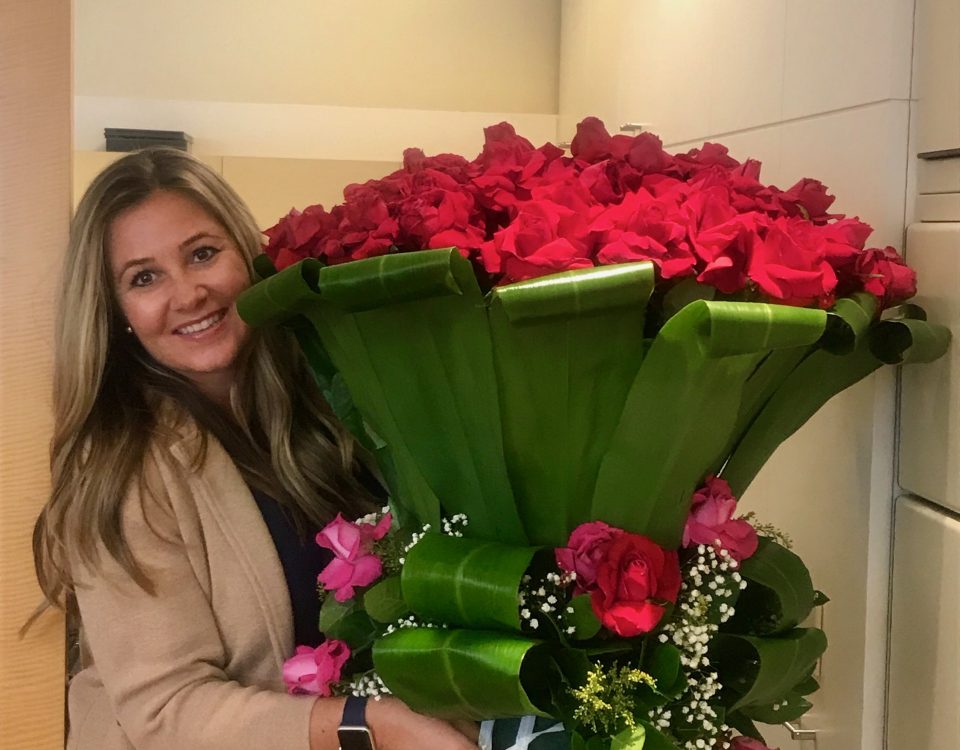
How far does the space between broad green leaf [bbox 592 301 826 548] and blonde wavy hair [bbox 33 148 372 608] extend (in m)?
0.51

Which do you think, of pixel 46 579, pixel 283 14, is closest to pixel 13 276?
pixel 46 579

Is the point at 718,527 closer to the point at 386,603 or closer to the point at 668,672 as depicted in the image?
the point at 668,672

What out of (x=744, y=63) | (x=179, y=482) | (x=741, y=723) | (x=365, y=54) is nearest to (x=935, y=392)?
(x=741, y=723)

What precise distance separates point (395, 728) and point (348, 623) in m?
0.11

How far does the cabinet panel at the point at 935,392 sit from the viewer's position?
0.82 metres

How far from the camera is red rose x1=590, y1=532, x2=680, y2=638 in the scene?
27.1 inches

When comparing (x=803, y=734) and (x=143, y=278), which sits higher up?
(x=143, y=278)

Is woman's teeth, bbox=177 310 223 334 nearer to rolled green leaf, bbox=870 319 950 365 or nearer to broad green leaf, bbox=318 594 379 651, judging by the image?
broad green leaf, bbox=318 594 379 651

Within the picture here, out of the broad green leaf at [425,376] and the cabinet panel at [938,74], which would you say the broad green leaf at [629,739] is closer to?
the broad green leaf at [425,376]

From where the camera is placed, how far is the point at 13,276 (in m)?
1.02

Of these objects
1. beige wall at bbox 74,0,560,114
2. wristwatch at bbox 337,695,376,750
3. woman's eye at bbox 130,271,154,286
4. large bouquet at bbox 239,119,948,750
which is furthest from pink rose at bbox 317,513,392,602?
beige wall at bbox 74,0,560,114

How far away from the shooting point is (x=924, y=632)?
2.88 ft

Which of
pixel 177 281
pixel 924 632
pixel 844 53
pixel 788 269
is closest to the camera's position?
pixel 788 269

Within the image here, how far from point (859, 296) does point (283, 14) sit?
2249 millimetres
